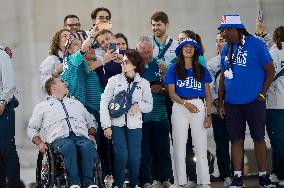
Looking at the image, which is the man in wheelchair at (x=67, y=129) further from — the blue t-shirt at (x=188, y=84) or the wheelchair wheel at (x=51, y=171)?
the blue t-shirt at (x=188, y=84)

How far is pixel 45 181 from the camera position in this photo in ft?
22.3

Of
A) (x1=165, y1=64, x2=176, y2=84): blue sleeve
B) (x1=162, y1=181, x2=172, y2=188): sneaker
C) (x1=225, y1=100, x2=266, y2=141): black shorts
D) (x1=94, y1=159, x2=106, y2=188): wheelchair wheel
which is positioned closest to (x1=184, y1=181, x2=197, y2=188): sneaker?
(x1=162, y1=181, x2=172, y2=188): sneaker

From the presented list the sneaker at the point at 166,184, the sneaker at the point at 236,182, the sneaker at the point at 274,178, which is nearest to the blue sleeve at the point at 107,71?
the sneaker at the point at 166,184

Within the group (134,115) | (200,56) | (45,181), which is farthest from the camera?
(200,56)

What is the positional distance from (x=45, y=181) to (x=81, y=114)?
78 cm

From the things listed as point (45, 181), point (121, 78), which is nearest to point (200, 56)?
point (121, 78)

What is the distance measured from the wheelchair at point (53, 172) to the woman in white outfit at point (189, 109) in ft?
3.41

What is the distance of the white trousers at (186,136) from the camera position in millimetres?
7520

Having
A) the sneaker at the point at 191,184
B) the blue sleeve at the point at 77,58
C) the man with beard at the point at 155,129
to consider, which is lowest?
the sneaker at the point at 191,184

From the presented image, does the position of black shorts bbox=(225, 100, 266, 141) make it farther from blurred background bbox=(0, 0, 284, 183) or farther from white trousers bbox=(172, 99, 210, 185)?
blurred background bbox=(0, 0, 284, 183)

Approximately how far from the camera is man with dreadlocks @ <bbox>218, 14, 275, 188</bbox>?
7387 millimetres

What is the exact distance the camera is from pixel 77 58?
7270 mm

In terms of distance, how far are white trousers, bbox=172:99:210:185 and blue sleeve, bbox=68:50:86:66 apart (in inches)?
42.5

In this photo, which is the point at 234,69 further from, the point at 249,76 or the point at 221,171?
the point at 221,171
